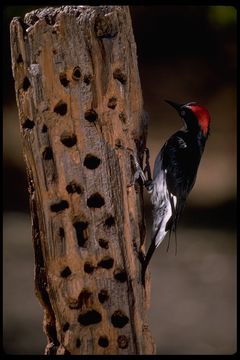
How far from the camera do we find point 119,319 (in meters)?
2.71

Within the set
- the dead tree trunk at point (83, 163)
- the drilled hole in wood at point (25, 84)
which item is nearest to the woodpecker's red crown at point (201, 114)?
the dead tree trunk at point (83, 163)

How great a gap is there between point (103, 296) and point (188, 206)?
4.74m

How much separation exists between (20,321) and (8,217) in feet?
6.64

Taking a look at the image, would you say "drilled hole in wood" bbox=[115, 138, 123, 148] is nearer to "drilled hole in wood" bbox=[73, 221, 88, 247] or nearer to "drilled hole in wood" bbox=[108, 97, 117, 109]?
"drilled hole in wood" bbox=[108, 97, 117, 109]

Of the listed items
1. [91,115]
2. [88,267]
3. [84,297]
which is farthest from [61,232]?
[91,115]

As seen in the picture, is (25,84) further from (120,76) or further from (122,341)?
(122,341)

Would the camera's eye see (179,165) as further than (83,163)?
Yes

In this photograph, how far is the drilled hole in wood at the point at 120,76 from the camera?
106 inches

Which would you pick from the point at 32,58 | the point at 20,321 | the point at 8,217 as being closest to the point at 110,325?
the point at 32,58

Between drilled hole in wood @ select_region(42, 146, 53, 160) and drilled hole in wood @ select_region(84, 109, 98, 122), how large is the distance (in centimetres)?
20

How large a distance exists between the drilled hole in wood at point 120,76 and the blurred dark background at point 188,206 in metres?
2.32

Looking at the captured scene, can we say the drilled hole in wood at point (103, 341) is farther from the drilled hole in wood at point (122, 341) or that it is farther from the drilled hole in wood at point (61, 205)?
the drilled hole in wood at point (61, 205)

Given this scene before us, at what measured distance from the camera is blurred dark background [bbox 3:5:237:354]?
5.28m

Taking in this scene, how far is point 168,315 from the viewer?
18.0 ft
